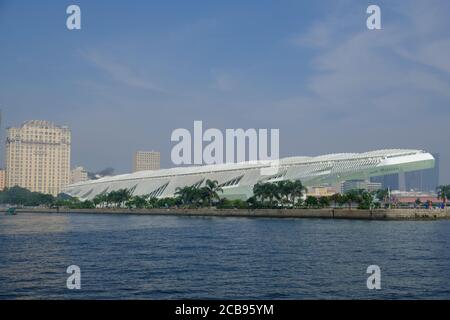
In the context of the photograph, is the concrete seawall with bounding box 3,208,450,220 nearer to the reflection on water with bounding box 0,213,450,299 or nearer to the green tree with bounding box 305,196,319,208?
the green tree with bounding box 305,196,319,208

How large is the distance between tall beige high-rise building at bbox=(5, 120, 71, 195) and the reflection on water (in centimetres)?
8608

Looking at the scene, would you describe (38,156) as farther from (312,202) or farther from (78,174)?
(312,202)

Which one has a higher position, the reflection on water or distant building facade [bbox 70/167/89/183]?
distant building facade [bbox 70/167/89/183]

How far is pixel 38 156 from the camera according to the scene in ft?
383

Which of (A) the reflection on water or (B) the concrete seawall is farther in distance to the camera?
(B) the concrete seawall

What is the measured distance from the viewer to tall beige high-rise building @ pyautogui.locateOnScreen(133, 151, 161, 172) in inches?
5704

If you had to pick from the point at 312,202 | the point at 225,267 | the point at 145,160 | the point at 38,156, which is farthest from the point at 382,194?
the point at 145,160

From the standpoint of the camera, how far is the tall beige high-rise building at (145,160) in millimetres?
144875

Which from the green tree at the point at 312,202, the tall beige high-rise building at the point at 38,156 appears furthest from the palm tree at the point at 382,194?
the tall beige high-rise building at the point at 38,156

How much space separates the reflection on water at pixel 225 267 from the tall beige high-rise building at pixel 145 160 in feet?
374

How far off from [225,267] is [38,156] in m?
104

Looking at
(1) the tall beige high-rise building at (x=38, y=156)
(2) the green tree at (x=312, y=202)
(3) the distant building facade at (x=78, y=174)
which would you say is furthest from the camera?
(3) the distant building facade at (x=78, y=174)

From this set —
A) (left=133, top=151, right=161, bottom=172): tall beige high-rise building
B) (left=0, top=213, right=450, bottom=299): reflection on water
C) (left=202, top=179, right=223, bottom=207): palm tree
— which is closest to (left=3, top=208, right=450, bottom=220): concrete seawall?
(left=202, top=179, right=223, bottom=207): palm tree

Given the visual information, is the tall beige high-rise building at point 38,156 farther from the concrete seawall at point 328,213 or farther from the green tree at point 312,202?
the green tree at point 312,202
